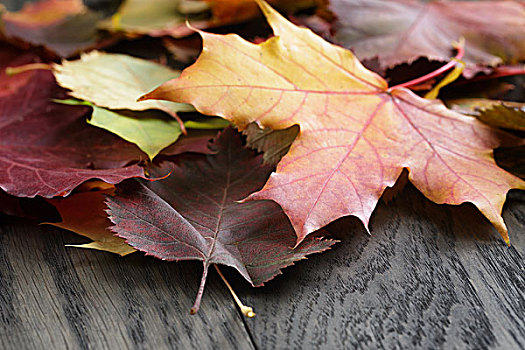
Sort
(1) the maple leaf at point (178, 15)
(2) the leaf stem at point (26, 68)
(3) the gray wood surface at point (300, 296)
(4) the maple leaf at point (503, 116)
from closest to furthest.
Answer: (3) the gray wood surface at point (300, 296) < (4) the maple leaf at point (503, 116) < (2) the leaf stem at point (26, 68) < (1) the maple leaf at point (178, 15)

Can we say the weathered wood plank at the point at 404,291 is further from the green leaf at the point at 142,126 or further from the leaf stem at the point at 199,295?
the green leaf at the point at 142,126

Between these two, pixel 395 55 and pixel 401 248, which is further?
pixel 395 55

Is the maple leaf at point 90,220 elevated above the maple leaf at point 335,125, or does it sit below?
below

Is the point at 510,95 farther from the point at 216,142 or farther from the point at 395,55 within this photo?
the point at 216,142

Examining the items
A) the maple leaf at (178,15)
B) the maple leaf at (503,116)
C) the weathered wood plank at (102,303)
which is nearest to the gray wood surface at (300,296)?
the weathered wood plank at (102,303)

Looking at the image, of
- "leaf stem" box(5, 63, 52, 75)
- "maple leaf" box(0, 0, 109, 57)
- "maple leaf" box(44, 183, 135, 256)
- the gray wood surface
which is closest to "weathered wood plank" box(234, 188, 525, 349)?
the gray wood surface

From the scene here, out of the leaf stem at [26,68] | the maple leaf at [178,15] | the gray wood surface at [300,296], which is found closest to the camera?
the gray wood surface at [300,296]

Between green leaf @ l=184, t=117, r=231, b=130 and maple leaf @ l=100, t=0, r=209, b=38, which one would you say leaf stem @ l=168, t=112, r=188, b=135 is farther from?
maple leaf @ l=100, t=0, r=209, b=38

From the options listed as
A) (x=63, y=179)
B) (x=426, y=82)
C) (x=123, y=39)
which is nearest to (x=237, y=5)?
(x=123, y=39)

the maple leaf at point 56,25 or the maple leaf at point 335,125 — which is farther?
the maple leaf at point 56,25
